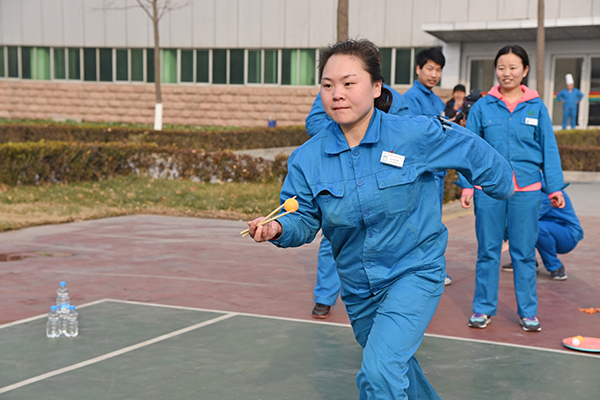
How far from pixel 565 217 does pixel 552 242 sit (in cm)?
36

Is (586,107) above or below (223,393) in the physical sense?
above

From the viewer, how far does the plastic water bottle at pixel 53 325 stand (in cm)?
563

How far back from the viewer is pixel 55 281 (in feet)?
24.8

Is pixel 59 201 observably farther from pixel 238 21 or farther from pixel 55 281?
pixel 238 21

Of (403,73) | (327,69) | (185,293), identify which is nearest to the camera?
(327,69)

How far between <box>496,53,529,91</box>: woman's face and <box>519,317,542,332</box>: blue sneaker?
1.74 m

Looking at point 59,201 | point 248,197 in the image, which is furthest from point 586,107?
point 59,201

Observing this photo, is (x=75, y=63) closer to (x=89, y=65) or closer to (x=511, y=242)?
(x=89, y=65)

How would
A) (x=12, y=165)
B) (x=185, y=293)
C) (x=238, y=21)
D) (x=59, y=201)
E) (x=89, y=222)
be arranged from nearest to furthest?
(x=185, y=293) < (x=89, y=222) < (x=59, y=201) < (x=12, y=165) < (x=238, y=21)


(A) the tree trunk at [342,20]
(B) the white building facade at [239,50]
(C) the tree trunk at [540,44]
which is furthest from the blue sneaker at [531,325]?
(B) the white building facade at [239,50]

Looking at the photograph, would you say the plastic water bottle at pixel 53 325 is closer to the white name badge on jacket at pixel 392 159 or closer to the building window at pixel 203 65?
the white name badge on jacket at pixel 392 159

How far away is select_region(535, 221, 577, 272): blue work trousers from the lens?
784 cm

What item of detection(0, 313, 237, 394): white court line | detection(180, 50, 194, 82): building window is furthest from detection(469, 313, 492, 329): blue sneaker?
detection(180, 50, 194, 82): building window

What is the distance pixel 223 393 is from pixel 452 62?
1023 inches
